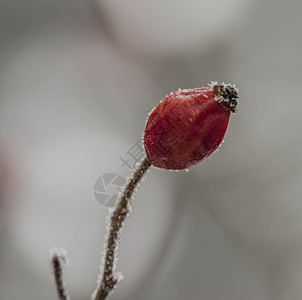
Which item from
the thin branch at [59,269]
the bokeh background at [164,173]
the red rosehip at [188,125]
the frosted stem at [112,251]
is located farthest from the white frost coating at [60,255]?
the bokeh background at [164,173]

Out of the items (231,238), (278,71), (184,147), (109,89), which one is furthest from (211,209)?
(184,147)

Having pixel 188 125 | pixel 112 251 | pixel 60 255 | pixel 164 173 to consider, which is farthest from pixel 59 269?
pixel 164 173

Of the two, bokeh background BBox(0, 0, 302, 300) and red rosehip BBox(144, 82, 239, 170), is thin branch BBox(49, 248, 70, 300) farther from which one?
bokeh background BBox(0, 0, 302, 300)

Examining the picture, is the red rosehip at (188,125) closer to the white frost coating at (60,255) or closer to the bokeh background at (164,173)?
the white frost coating at (60,255)

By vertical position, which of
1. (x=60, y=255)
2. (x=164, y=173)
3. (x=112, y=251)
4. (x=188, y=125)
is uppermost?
(x=164, y=173)

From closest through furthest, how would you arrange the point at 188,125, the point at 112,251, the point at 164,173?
the point at 112,251
the point at 188,125
the point at 164,173

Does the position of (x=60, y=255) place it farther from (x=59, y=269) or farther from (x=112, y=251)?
(x=112, y=251)
